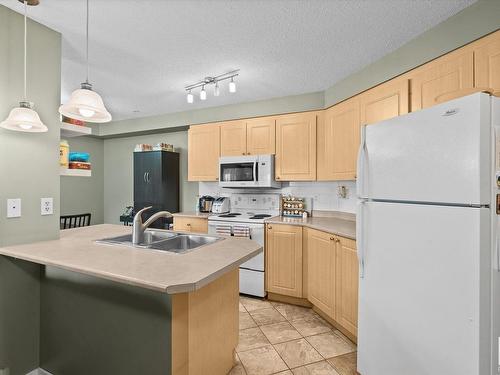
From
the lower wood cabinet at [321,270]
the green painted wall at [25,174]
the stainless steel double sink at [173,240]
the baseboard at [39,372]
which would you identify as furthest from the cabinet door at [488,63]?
the baseboard at [39,372]

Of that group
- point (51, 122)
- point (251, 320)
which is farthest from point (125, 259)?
point (251, 320)

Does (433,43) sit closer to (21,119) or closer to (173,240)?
(173,240)

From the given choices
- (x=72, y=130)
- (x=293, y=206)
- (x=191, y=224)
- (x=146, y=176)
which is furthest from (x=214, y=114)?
(x=72, y=130)

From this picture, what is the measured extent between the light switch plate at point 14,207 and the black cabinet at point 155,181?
7.57 ft

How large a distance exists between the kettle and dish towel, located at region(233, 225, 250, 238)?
0.93 metres

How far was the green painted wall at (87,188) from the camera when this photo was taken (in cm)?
469

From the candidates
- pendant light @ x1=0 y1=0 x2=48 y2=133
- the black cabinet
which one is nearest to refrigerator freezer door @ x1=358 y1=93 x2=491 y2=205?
pendant light @ x1=0 y1=0 x2=48 y2=133

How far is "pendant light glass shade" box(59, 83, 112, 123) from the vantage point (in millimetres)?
1360

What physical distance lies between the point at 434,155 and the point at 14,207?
2480mm

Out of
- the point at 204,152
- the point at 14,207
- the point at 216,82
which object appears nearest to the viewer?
the point at 14,207

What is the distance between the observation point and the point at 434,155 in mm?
1308

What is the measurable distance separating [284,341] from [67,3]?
9.60 feet

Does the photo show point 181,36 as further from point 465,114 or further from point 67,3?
point 465,114

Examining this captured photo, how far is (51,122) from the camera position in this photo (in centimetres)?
189
